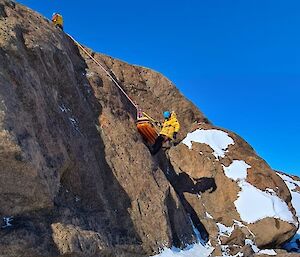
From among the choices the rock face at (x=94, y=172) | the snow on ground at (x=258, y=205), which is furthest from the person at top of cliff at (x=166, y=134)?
the snow on ground at (x=258, y=205)

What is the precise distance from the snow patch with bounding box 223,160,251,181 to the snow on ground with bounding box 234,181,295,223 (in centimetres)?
51

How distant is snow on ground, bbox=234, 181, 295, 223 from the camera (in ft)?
77.2

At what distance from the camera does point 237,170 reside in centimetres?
2658

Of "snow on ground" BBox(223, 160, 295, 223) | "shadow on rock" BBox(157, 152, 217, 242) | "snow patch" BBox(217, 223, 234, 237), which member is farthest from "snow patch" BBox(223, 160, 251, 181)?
"snow patch" BBox(217, 223, 234, 237)

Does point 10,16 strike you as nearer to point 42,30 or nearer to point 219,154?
point 42,30

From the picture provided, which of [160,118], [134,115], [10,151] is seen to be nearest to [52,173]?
[10,151]

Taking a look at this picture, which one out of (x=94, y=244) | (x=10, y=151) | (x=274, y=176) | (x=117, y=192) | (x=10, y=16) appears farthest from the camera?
(x=274, y=176)

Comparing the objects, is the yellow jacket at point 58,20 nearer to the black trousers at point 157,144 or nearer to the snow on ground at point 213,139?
the black trousers at point 157,144

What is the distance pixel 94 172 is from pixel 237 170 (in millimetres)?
13471

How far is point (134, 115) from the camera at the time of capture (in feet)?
75.1

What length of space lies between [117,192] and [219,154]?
12.3 metres

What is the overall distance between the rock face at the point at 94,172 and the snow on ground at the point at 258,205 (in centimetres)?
10

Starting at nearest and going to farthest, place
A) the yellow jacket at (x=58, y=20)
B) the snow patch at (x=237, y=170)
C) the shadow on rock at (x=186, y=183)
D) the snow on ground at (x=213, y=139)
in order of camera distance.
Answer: the yellow jacket at (x=58, y=20), the shadow on rock at (x=186, y=183), the snow patch at (x=237, y=170), the snow on ground at (x=213, y=139)

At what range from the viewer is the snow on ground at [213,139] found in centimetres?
2786
